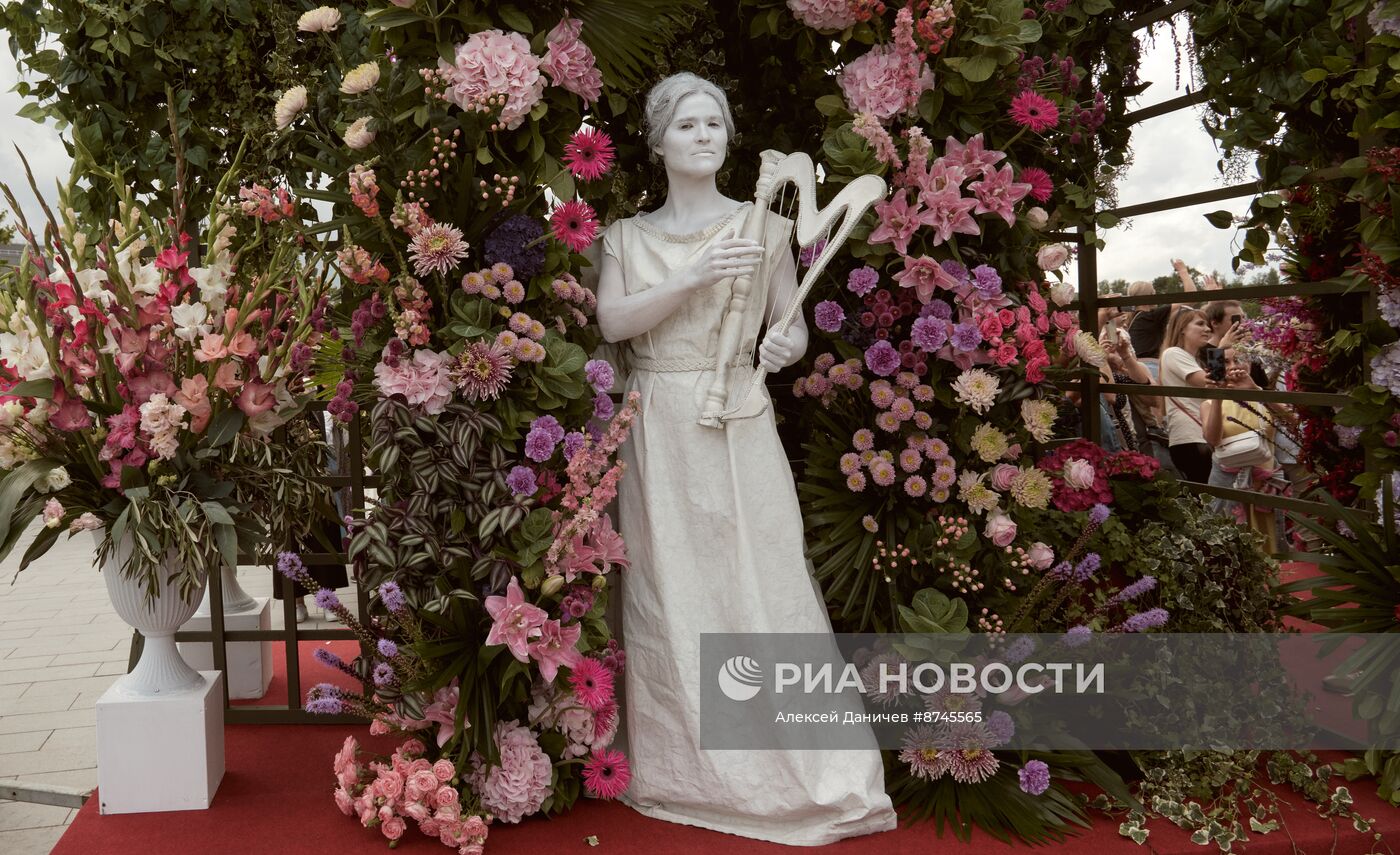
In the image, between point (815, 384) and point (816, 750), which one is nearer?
point (816, 750)

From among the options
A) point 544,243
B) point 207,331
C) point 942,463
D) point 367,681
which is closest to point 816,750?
point 942,463

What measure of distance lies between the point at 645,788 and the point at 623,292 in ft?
4.32

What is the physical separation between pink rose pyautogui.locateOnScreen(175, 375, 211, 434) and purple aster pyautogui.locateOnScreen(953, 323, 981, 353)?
193cm

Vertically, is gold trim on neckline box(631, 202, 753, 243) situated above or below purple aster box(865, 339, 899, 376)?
above

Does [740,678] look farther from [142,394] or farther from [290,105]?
[290,105]

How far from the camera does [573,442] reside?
2340 mm

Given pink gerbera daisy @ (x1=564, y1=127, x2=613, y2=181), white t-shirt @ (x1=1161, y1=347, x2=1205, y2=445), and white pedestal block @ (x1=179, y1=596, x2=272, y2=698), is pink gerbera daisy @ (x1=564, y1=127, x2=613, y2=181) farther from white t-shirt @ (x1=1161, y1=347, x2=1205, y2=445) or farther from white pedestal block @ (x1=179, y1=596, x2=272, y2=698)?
white t-shirt @ (x1=1161, y1=347, x2=1205, y2=445)

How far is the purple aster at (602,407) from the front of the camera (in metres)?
2.42

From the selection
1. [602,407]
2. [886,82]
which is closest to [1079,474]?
[886,82]

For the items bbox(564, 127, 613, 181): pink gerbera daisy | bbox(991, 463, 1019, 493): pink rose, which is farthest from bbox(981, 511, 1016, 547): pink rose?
bbox(564, 127, 613, 181): pink gerbera daisy

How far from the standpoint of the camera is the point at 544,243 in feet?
7.72

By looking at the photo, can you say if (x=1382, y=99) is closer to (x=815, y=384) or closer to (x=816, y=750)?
(x=815, y=384)

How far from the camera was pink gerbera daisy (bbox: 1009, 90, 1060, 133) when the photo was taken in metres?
2.51

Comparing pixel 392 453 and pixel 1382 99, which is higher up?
pixel 1382 99
